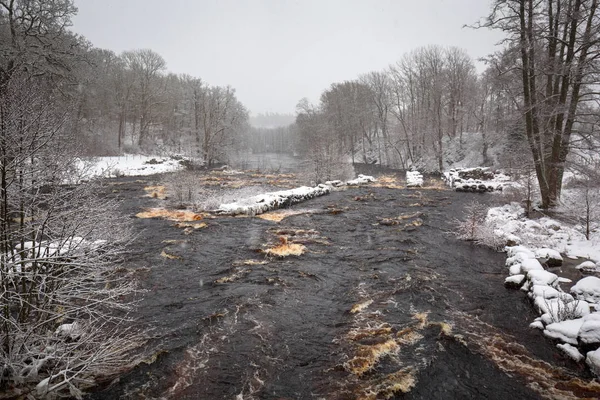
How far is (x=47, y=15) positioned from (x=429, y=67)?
3868 cm

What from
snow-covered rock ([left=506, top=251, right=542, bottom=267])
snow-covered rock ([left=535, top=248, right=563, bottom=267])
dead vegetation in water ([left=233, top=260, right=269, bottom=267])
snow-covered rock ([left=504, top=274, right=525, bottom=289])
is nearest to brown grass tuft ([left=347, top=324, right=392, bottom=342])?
snow-covered rock ([left=504, top=274, right=525, bottom=289])

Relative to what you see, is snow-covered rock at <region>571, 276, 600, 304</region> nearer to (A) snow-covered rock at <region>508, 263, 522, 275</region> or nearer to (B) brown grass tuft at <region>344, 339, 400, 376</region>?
(A) snow-covered rock at <region>508, 263, 522, 275</region>

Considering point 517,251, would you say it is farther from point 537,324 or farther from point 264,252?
point 264,252

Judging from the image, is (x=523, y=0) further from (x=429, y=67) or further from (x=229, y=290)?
(x=429, y=67)

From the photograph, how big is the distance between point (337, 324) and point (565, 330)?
13.4ft

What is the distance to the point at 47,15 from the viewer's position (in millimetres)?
16219

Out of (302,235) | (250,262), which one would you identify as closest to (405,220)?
(302,235)

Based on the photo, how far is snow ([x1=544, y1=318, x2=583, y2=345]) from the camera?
218 inches

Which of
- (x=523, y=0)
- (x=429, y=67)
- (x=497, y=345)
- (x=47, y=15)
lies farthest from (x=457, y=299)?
(x=429, y=67)

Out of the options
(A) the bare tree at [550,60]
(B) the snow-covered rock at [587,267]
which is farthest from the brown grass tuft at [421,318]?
(A) the bare tree at [550,60]

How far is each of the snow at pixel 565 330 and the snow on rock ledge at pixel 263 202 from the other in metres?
12.6

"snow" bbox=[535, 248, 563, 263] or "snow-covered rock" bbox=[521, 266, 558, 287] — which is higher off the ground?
"snow" bbox=[535, 248, 563, 263]

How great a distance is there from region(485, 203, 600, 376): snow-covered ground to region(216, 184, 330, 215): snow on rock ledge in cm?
1032

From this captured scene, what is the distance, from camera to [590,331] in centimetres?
527
